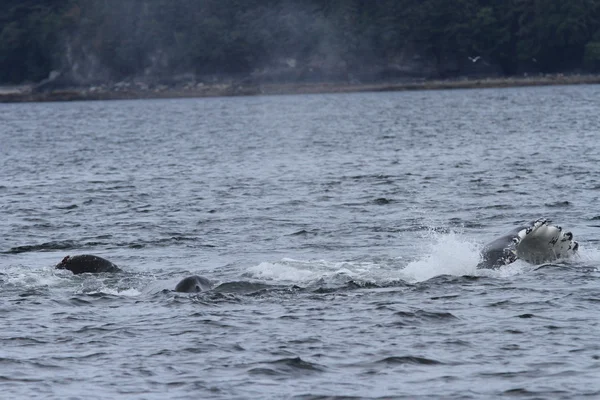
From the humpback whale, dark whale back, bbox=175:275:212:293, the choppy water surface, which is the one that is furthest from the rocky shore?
dark whale back, bbox=175:275:212:293

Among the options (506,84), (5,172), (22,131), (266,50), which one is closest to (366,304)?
(5,172)

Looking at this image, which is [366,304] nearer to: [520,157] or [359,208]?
[359,208]

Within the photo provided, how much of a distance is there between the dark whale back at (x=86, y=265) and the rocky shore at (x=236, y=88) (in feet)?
449

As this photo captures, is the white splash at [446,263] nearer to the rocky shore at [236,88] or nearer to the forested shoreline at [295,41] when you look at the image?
the rocky shore at [236,88]

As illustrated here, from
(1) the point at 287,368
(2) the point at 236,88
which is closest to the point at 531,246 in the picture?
(1) the point at 287,368

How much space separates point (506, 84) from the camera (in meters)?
154

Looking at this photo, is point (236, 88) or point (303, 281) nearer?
point (303, 281)

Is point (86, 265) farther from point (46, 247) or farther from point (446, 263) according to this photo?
point (446, 263)

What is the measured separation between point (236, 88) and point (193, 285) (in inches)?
6105

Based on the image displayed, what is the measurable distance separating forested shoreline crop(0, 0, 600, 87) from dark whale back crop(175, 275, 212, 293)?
139 m

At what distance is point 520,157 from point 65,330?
29.7m

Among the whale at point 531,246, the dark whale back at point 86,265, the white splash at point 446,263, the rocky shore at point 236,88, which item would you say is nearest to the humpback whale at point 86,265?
the dark whale back at point 86,265

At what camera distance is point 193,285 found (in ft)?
60.0

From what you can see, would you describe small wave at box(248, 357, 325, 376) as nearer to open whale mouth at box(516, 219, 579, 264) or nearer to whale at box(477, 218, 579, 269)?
whale at box(477, 218, 579, 269)
